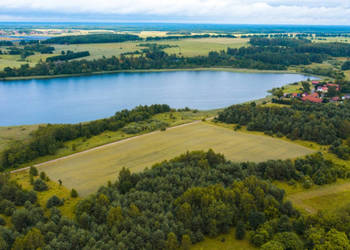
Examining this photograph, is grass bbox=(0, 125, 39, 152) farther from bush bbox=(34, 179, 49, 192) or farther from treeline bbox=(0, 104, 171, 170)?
bush bbox=(34, 179, 49, 192)

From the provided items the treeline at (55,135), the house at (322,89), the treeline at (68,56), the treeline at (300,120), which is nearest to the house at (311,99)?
the treeline at (300,120)

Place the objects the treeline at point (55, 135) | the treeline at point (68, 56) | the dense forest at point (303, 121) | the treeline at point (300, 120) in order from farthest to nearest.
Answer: the treeline at point (68, 56) → the treeline at point (300, 120) → the dense forest at point (303, 121) → the treeline at point (55, 135)

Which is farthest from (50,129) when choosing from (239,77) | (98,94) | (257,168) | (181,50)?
(181,50)

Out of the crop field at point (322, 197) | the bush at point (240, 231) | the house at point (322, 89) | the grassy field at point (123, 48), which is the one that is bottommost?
the crop field at point (322, 197)

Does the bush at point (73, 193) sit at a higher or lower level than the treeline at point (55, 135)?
lower

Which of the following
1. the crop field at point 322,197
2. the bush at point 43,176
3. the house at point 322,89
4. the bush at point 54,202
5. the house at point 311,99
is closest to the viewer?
the bush at point 54,202

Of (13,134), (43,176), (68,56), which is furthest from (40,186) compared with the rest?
(68,56)

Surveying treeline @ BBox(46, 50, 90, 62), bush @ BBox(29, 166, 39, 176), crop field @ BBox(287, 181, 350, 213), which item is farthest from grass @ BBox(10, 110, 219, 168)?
treeline @ BBox(46, 50, 90, 62)

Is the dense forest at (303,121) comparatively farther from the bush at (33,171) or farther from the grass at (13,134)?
the grass at (13,134)
